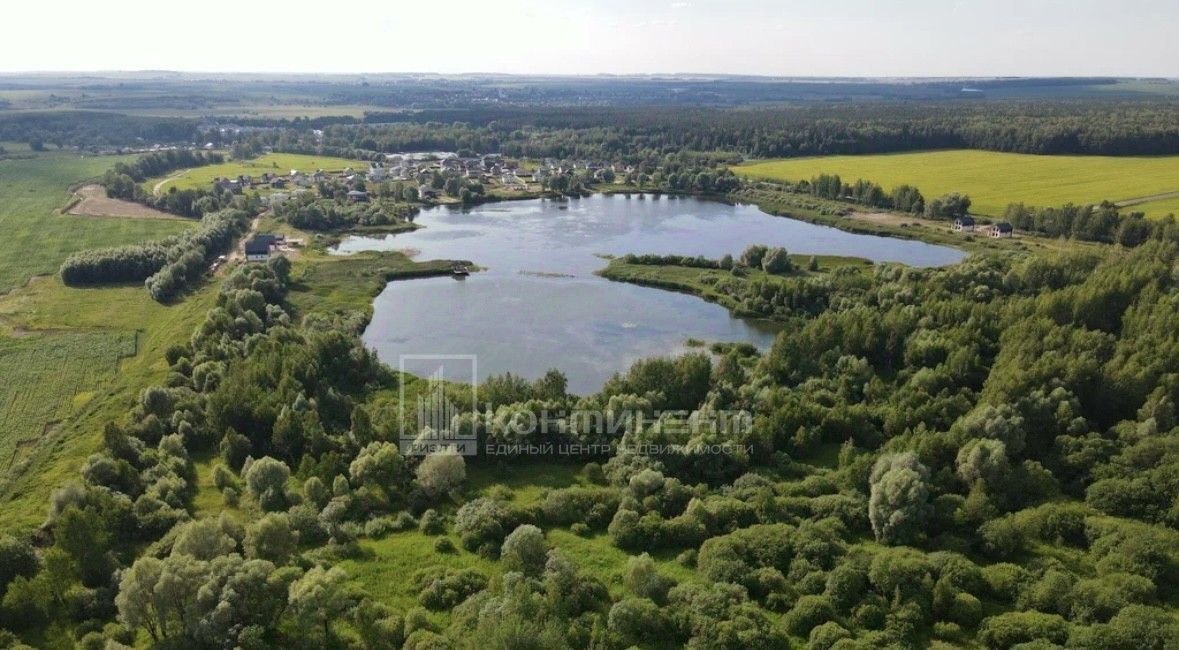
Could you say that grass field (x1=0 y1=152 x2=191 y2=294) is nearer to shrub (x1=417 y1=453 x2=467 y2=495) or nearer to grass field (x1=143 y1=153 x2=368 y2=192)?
grass field (x1=143 y1=153 x2=368 y2=192)

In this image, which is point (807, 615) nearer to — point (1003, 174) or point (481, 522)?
point (481, 522)

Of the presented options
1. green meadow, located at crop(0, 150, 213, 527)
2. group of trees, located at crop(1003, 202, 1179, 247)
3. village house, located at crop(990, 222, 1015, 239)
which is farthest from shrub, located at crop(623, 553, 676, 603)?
village house, located at crop(990, 222, 1015, 239)

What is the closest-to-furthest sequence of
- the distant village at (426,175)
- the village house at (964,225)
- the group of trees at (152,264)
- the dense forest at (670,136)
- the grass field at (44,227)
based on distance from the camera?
the group of trees at (152,264)
the grass field at (44,227)
the village house at (964,225)
the distant village at (426,175)
the dense forest at (670,136)

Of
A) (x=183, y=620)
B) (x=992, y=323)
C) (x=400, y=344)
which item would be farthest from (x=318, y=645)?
(x=992, y=323)

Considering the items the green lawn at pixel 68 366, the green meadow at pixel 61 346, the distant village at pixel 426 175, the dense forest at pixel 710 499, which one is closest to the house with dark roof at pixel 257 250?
the green lawn at pixel 68 366

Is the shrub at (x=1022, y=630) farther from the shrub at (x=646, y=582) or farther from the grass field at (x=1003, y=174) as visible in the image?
the grass field at (x=1003, y=174)
